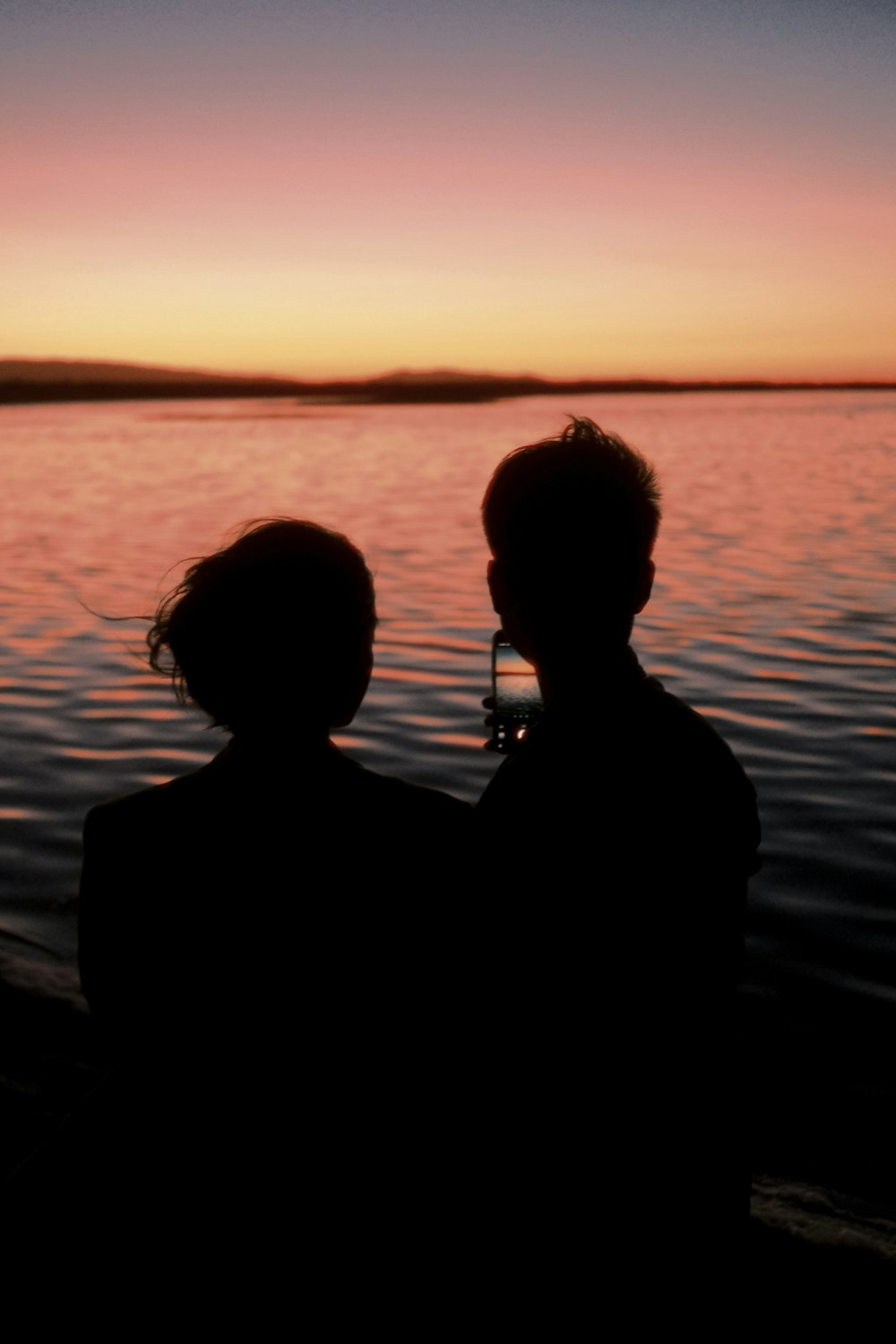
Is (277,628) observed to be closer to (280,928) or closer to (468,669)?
(280,928)

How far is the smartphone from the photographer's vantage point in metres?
2.53

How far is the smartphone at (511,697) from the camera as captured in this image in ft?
8.31

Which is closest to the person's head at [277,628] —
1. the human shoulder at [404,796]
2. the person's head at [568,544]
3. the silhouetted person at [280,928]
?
the silhouetted person at [280,928]

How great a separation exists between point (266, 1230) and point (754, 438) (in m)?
70.9

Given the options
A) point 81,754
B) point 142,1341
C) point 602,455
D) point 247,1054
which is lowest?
point 81,754

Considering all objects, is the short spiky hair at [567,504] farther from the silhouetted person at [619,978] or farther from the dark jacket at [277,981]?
the dark jacket at [277,981]

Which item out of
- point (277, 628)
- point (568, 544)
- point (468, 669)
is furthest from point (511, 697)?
point (468, 669)

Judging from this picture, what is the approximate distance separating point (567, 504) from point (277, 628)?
21.2 inches

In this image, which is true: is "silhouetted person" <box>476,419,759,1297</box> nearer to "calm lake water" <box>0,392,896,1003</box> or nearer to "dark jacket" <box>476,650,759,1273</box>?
"dark jacket" <box>476,650,759,1273</box>

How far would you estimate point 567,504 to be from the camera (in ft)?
6.63

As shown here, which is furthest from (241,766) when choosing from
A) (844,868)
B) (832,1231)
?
(844,868)

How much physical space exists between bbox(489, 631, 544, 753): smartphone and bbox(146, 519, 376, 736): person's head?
579 millimetres

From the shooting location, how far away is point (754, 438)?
2712 inches

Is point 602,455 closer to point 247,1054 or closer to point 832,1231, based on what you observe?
point 247,1054
